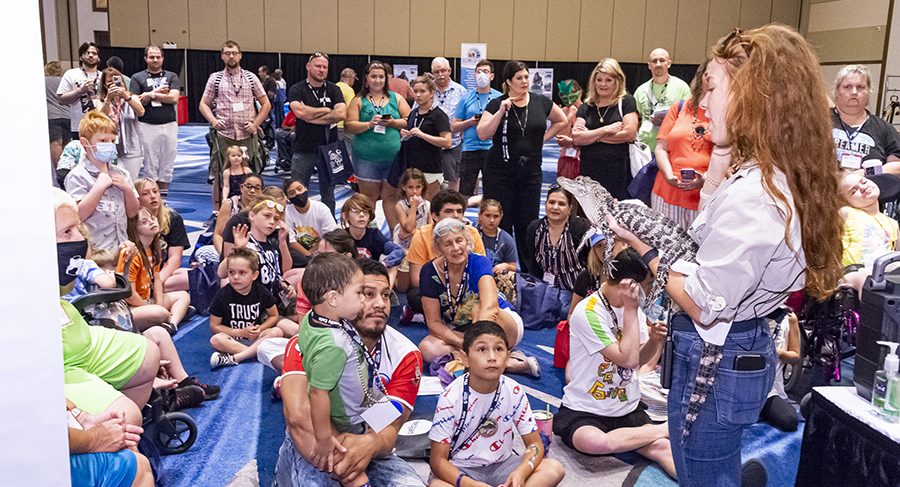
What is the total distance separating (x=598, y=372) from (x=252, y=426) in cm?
152

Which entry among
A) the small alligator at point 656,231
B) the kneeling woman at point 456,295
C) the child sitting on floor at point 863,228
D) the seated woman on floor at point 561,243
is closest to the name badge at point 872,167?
the child sitting on floor at point 863,228

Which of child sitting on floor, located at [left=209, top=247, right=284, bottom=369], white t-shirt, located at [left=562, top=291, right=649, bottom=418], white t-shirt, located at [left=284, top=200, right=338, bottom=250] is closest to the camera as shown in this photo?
white t-shirt, located at [left=562, top=291, right=649, bottom=418]

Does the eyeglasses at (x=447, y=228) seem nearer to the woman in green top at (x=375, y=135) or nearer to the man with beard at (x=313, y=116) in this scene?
the woman in green top at (x=375, y=135)

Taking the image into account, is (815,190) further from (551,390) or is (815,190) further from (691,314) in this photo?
(551,390)

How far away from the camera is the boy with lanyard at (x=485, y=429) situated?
9.09 feet

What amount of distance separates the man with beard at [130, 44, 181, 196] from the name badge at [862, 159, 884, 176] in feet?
18.5

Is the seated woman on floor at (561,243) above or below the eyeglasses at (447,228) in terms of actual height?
below

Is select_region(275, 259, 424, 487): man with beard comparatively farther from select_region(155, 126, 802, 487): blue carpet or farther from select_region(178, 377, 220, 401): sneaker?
select_region(178, 377, 220, 401): sneaker

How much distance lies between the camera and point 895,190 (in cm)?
417

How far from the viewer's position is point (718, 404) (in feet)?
6.18

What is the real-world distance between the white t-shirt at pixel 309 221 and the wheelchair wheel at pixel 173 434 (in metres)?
2.26

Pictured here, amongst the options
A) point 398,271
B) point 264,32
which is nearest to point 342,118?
point 398,271

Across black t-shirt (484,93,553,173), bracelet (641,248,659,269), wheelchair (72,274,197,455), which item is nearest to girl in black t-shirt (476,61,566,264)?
black t-shirt (484,93,553,173)

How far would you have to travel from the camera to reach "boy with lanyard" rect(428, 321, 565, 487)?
2770 mm
